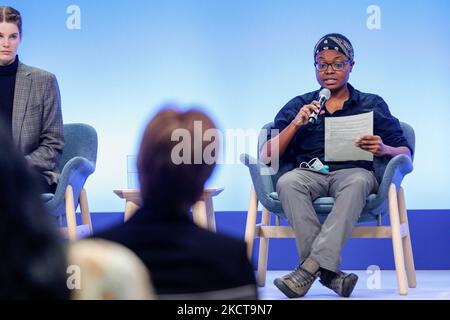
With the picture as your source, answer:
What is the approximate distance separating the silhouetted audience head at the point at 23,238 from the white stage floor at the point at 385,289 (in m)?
2.54

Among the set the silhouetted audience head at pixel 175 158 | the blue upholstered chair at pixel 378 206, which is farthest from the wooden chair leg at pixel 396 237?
the silhouetted audience head at pixel 175 158

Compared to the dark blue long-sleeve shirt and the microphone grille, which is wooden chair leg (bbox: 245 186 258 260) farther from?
the microphone grille

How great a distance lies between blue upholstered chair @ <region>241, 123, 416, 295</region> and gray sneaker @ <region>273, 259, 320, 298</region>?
0.31 metres

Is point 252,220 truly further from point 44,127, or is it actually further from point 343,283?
point 44,127

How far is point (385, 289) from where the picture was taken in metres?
3.69

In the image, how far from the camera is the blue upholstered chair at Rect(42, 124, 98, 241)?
3.53 meters

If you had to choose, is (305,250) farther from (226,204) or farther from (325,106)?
(226,204)

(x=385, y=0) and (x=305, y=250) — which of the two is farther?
(x=385, y=0)

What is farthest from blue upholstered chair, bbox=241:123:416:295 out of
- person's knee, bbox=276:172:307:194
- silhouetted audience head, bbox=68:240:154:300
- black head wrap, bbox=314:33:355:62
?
silhouetted audience head, bbox=68:240:154:300

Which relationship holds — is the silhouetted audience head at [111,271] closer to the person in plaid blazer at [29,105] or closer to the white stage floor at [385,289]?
the white stage floor at [385,289]

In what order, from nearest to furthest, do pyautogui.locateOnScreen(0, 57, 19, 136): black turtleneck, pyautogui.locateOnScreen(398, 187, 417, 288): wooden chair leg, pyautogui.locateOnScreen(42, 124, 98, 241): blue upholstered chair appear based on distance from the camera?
pyautogui.locateOnScreen(42, 124, 98, 241): blue upholstered chair, pyautogui.locateOnScreen(0, 57, 19, 136): black turtleneck, pyautogui.locateOnScreen(398, 187, 417, 288): wooden chair leg
